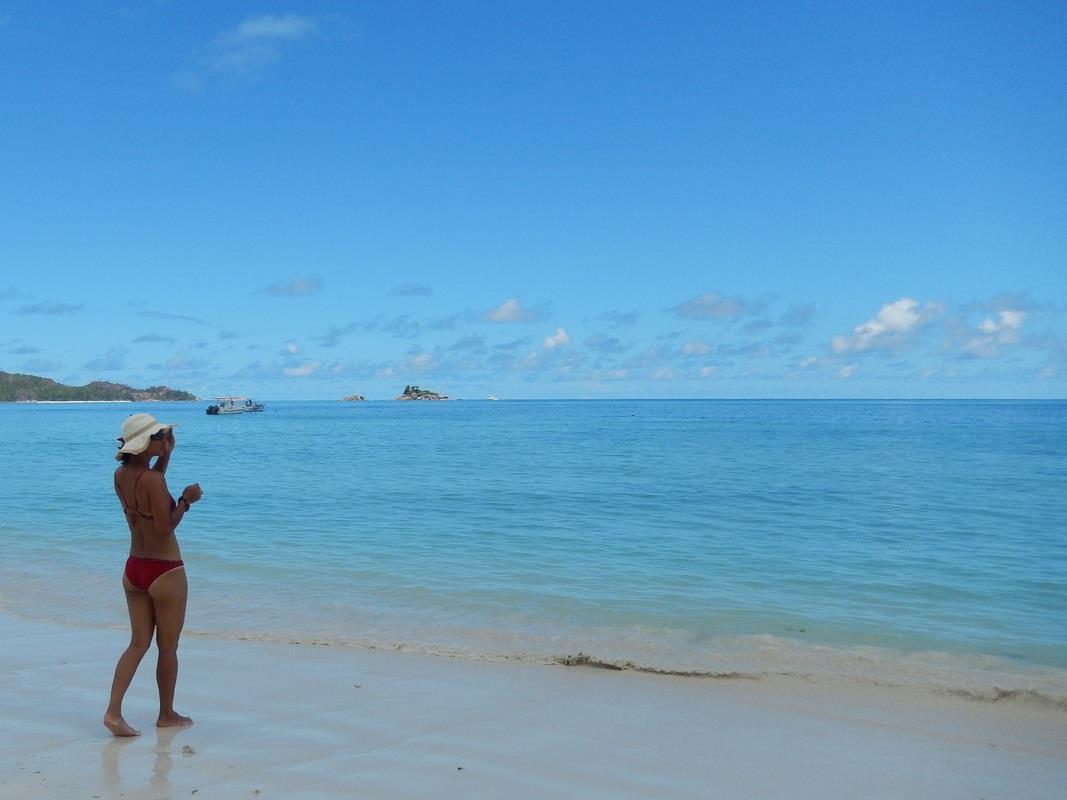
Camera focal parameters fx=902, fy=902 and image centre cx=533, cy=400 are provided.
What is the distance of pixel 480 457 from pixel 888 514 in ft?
71.8

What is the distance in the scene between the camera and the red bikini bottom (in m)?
5.14

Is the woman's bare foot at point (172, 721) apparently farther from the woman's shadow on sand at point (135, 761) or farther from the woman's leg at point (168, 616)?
the woman's leg at point (168, 616)

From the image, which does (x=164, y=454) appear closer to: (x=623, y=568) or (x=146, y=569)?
(x=146, y=569)

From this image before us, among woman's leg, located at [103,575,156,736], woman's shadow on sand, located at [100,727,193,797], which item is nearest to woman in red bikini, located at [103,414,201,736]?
woman's leg, located at [103,575,156,736]

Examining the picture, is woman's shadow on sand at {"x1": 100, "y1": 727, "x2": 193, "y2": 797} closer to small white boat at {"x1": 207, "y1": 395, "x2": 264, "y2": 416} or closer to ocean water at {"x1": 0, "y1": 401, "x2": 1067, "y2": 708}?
ocean water at {"x1": 0, "y1": 401, "x2": 1067, "y2": 708}

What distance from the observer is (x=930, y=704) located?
22.5 ft

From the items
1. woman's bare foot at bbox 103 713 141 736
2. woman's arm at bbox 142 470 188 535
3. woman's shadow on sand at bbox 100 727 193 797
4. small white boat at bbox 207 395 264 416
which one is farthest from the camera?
small white boat at bbox 207 395 264 416

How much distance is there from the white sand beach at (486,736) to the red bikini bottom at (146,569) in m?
0.96

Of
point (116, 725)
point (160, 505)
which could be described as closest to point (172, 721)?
point (116, 725)

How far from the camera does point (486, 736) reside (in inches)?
221

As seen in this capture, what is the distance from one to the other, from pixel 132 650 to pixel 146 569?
0.55m

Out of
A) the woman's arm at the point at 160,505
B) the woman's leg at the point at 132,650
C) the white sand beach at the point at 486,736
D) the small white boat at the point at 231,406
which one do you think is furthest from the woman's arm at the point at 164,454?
the small white boat at the point at 231,406

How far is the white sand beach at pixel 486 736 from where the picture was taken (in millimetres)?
4781

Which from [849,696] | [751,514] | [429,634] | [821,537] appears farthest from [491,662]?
[751,514]
